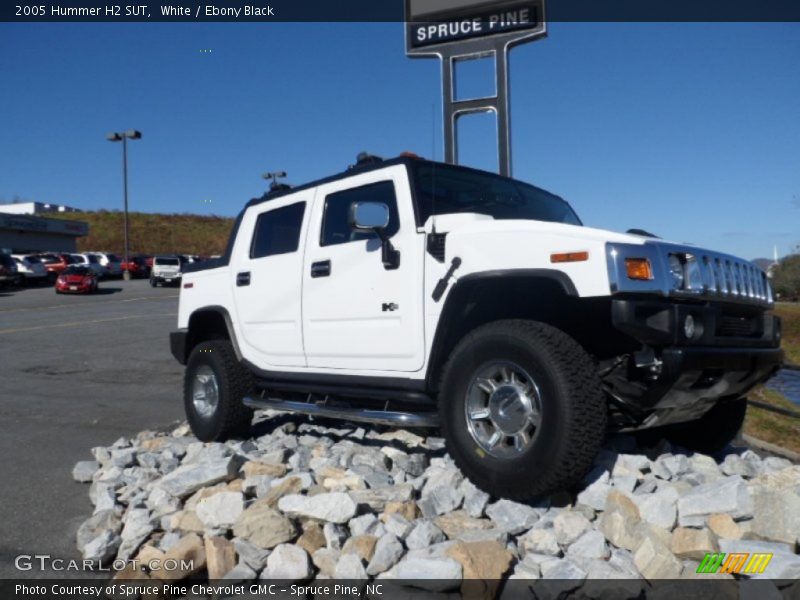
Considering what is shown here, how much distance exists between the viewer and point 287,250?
18.0 feet

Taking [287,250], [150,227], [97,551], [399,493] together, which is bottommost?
[97,551]

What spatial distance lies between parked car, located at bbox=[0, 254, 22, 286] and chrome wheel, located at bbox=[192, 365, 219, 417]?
32.6 metres

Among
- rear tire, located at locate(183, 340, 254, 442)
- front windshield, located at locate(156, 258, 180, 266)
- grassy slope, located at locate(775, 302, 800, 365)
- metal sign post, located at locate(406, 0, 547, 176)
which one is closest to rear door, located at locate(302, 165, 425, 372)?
rear tire, located at locate(183, 340, 254, 442)

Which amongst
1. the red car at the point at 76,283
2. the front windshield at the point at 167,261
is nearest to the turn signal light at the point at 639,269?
Answer: the red car at the point at 76,283

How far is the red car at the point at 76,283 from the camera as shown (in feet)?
104

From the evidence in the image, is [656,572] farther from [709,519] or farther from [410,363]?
[410,363]

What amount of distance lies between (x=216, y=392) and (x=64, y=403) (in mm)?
3786

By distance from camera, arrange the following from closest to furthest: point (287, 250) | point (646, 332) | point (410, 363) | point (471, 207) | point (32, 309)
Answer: point (646, 332) < point (410, 363) < point (471, 207) < point (287, 250) < point (32, 309)

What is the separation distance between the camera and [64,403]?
28.1 ft

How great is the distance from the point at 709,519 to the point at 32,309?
25.4m

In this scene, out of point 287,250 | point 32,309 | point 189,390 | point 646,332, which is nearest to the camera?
point 646,332

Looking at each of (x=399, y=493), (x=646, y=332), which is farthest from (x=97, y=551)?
(x=646, y=332)

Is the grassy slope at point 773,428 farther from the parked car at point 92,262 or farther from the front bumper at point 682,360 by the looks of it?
the parked car at point 92,262

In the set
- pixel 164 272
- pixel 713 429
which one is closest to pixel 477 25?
pixel 713 429
